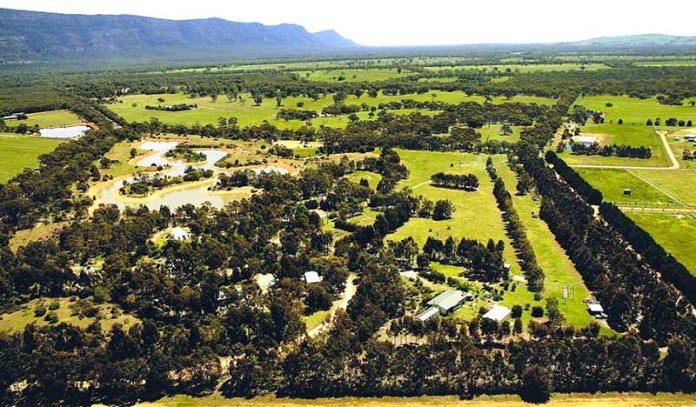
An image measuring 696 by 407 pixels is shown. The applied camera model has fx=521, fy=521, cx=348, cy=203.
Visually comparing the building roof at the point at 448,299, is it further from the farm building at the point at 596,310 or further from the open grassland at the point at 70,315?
the open grassland at the point at 70,315

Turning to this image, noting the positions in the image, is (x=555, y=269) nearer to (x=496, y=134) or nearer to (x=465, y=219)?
(x=465, y=219)

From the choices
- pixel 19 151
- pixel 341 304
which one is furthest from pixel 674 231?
pixel 19 151

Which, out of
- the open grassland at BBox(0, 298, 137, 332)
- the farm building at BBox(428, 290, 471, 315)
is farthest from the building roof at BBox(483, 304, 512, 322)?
the open grassland at BBox(0, 298, 137, 332)

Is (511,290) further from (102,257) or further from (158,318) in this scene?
(102,257)

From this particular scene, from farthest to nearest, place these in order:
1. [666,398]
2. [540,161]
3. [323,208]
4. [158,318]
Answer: [540,161] < [323,208] < [158,318] < [666,398]

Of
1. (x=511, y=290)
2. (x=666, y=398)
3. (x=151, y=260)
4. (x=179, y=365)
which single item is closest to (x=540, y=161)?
(x=511, y=290)

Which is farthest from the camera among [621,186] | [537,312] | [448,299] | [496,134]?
[496,134]
